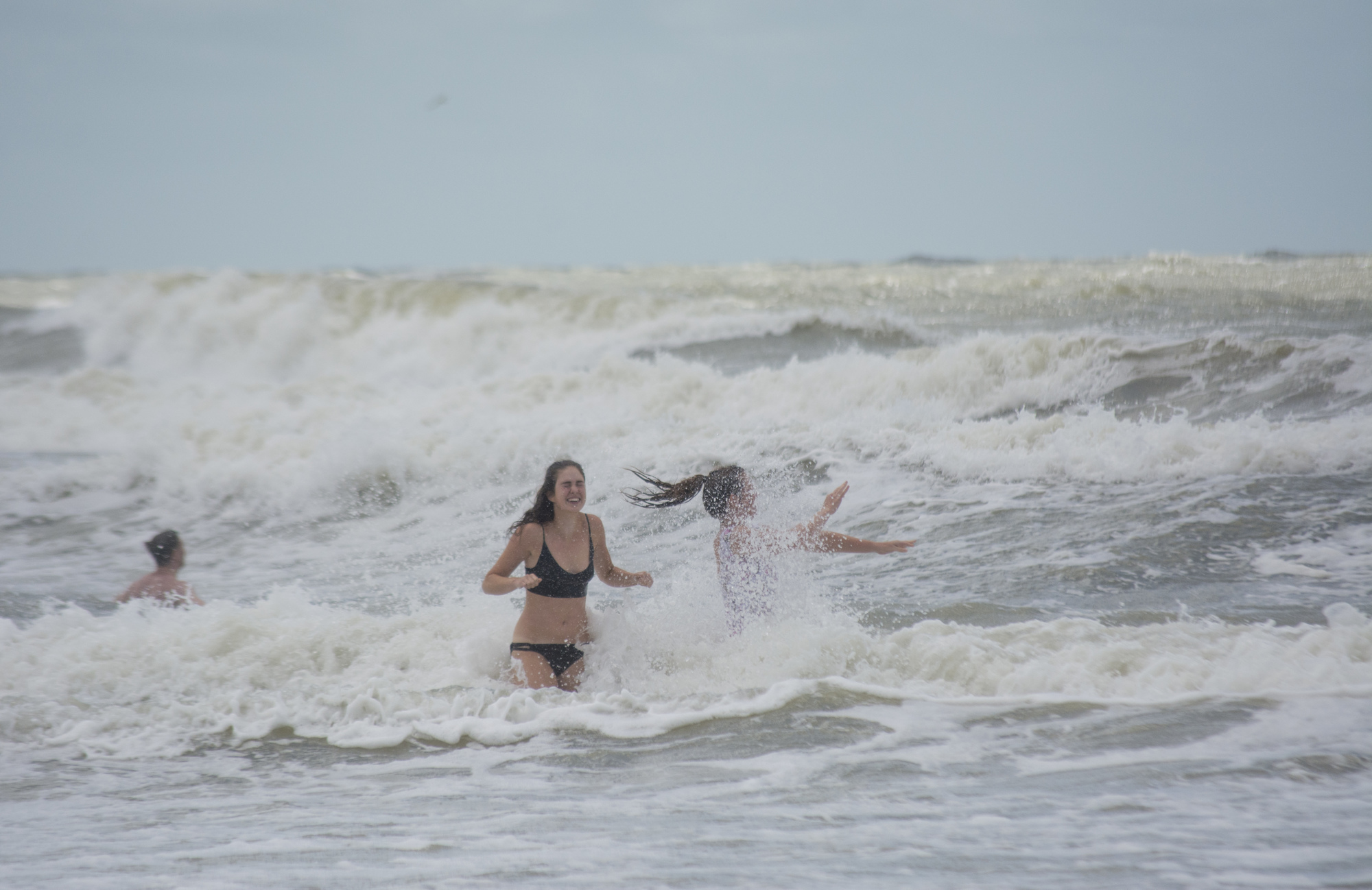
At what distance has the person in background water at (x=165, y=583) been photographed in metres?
7.62

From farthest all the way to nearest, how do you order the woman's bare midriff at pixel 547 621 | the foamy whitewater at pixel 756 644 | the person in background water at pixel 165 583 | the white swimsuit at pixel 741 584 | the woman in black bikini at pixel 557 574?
1. the person in background water at pixel 165 583
2. the white swimsuit at pixel 741 584
3. the woman's bare midriff at pixel 547 621
4. the woman in black bikini at pixel 557 574
5. the foamy whitewater at pixel 756 644

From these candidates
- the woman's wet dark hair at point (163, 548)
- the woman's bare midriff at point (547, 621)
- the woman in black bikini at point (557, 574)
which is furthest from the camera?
the woman's wet dark hair at point (163, 548)

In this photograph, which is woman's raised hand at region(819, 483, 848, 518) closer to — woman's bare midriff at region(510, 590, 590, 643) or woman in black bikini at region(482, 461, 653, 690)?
woman in black bikini at region(482, 461, 653, 690)

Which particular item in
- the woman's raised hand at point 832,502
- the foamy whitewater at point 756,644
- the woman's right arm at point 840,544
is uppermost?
the woman's raised hand at point 832,502

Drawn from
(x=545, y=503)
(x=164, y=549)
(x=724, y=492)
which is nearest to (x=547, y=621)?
(x=545, y=503)

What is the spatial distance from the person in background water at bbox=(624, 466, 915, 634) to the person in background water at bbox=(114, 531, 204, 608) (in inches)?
154

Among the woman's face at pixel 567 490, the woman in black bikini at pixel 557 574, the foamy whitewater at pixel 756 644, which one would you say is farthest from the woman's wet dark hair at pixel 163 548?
the woman's face at pixel 567 490

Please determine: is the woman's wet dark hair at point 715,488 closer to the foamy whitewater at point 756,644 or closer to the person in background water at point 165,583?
the foamy whitewater at point 756,644

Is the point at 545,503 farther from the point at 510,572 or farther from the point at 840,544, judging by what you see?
the point at 840,544

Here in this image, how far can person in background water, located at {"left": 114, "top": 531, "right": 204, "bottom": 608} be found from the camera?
25.0 feet

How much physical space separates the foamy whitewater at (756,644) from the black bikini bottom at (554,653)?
0.17m

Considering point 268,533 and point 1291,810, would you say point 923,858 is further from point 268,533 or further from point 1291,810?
point 268,533

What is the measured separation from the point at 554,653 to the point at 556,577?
418 mm

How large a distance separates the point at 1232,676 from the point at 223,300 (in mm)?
25349
